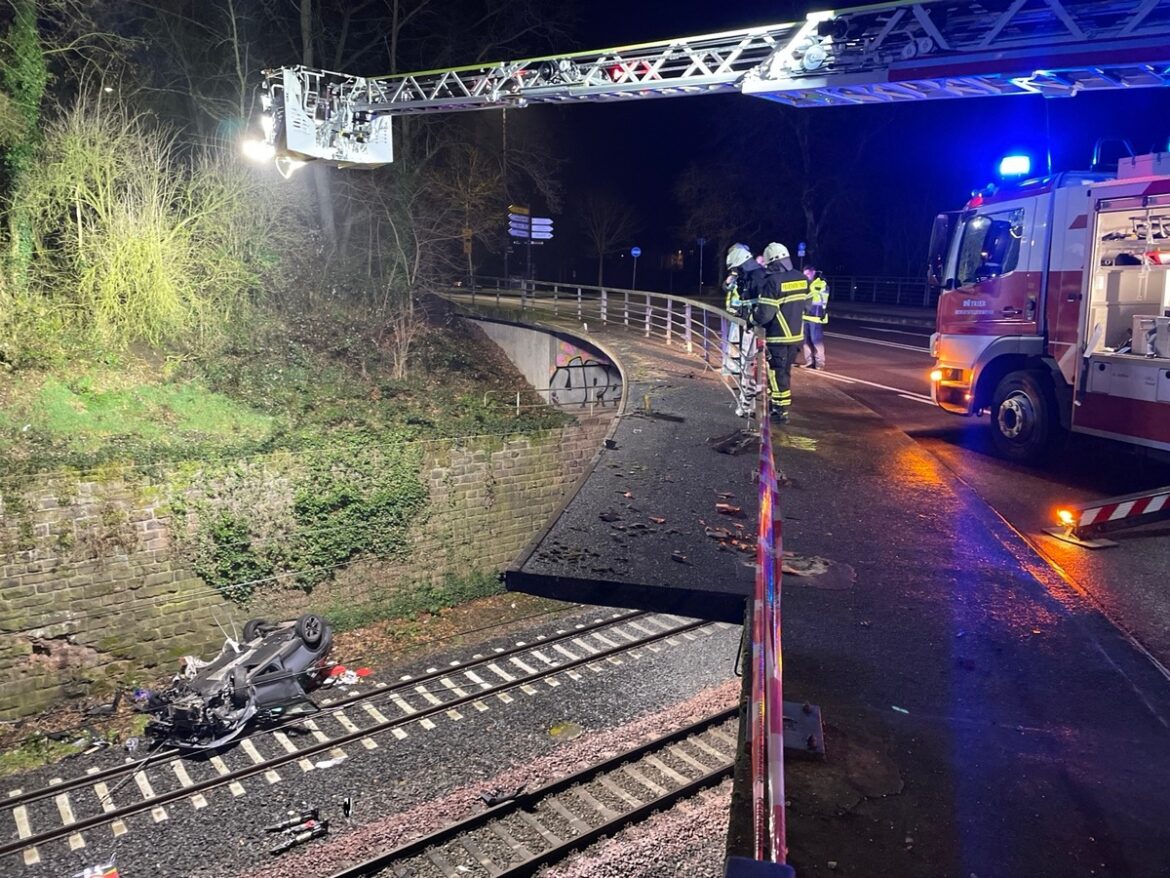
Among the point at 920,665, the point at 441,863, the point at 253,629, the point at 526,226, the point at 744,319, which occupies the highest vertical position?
the point at 526,226

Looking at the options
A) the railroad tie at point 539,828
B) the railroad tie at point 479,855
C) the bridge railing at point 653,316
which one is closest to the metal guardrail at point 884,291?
the bridge railing at point 653,316

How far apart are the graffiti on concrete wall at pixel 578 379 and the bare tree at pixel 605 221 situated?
22.4 metres

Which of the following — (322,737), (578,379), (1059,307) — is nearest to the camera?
(1059,307)

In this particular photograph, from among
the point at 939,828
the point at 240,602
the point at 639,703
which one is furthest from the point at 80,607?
the point at 939,828

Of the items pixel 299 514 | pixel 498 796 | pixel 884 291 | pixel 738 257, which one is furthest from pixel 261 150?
pixel 884 291

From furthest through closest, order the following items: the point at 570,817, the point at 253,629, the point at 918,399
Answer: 1. the point at 918,399
2. the point at 253,629
3. the point at 570,817

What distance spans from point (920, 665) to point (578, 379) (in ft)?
50.3

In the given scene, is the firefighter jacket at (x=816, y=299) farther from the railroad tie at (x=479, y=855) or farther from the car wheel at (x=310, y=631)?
the railroad tie at (x=479, y=855)

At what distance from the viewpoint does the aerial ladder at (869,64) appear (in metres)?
6.52

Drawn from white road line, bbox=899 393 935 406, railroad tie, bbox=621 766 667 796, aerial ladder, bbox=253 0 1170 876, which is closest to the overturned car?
railroad tie, bbox=621 766 667 796

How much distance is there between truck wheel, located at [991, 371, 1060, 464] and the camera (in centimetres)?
832

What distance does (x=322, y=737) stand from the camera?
29.0 ft

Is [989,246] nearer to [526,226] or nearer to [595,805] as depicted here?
[595,805]

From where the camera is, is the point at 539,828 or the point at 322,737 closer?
the point at 539,828
